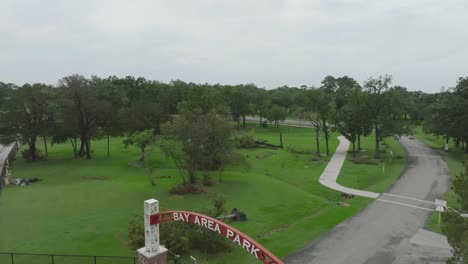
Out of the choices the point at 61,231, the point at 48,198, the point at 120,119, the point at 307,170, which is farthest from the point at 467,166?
the point at 120,119

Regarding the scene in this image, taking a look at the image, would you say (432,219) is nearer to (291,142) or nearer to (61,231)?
(61,231)

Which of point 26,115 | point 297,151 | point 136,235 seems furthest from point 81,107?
point 136,235

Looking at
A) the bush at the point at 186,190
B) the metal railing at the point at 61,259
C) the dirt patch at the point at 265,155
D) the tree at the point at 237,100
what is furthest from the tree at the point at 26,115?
the tree at the point at 237,100

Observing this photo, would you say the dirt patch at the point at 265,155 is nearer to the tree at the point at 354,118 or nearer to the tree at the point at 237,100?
the tree at the point at 354,118

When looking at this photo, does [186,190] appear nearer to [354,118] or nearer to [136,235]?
[136,235]

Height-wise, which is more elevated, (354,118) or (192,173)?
(354,118)

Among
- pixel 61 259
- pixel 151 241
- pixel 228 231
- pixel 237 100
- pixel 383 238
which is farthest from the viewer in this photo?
pixel 237 100
